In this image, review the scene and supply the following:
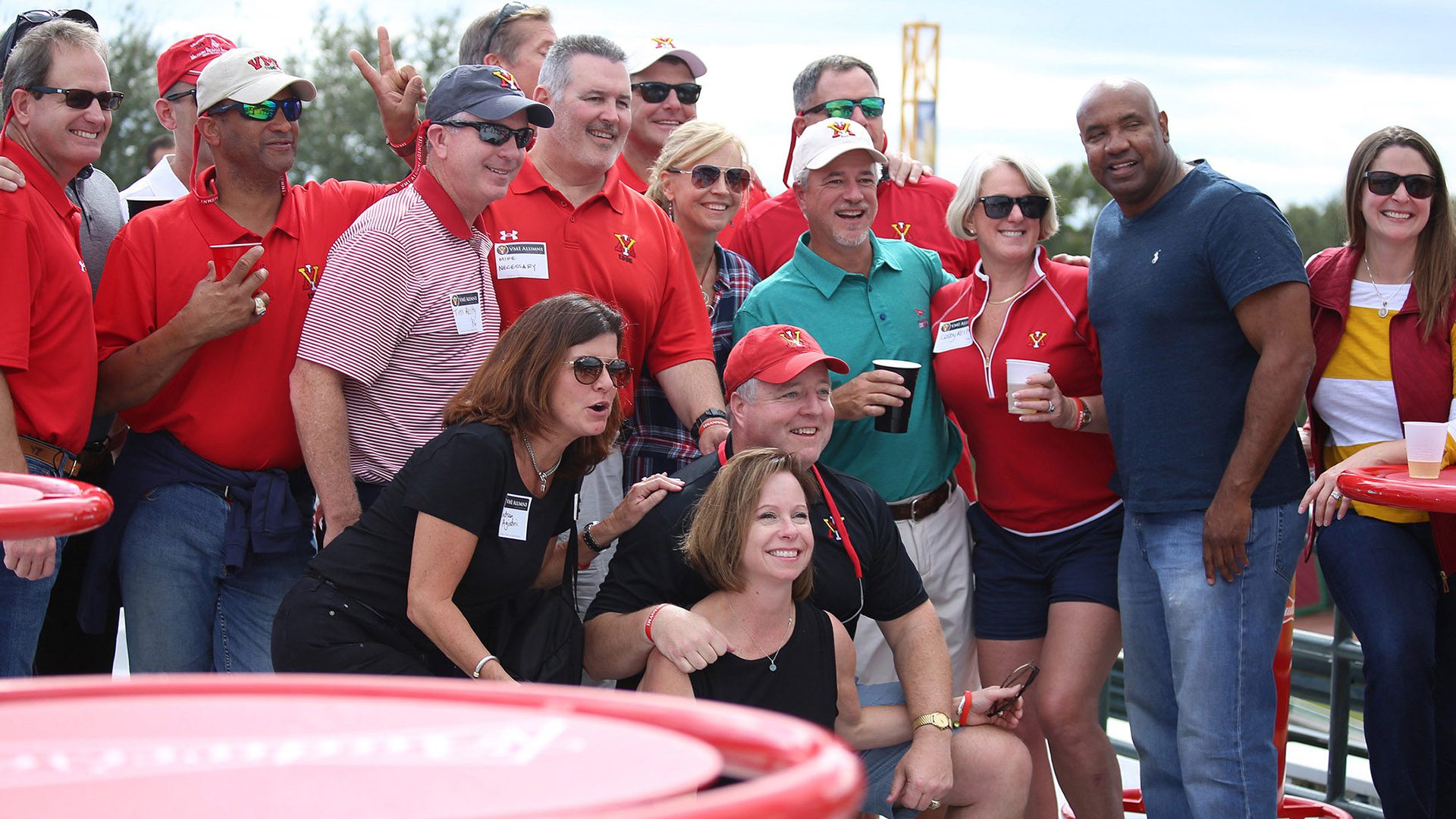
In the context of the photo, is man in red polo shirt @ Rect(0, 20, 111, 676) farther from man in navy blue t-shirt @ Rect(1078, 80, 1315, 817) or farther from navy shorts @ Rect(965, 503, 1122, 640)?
man in navy blue t-shirt @ Rect(1078, 80, 1315, 817)

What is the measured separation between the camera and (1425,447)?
3307 mm

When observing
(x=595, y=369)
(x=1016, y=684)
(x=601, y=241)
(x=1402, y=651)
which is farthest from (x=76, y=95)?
(x=1402, y=651)

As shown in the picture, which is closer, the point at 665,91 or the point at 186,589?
the point at 186,589

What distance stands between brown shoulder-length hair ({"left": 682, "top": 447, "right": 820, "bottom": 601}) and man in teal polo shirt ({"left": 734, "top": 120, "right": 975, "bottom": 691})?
66cm

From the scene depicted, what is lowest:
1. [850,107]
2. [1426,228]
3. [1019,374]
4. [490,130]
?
[1019,374]

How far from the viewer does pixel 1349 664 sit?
478 cm

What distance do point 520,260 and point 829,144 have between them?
1.11m

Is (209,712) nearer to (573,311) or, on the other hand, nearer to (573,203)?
(573,311)

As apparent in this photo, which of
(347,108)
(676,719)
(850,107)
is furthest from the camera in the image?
(347,108)

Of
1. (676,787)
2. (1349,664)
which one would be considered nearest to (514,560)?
(676,787)

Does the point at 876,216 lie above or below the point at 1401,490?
above

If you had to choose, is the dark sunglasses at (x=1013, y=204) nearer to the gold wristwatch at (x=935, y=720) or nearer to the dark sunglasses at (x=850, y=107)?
the dark sunglasses at (x=850, y=107)

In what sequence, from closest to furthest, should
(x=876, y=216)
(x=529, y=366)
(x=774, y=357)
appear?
(x=529, y=366) → (x=774, y=357) → (x=876, y=216)

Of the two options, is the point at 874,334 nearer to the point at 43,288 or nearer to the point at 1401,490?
the point at 1401,490
